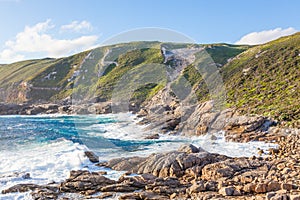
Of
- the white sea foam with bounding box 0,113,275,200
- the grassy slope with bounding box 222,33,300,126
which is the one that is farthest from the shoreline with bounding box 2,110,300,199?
the grassy slope with bounding box 222,33,300,126

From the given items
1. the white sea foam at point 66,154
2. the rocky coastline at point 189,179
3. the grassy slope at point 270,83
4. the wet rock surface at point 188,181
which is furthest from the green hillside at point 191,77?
the wet rock surface at point 188,181

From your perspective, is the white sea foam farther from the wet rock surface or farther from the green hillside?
the green hillside

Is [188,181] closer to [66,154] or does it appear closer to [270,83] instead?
[66,154]

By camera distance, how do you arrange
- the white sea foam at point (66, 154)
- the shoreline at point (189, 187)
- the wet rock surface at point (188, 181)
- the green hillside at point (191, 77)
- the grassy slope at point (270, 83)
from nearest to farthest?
1. the shoreline at point (189, 187)
2. the wet rock surface at point (188, 181)
3. the white sea foam at point (66, 154)
4. the grassy slope at point (270, 83)
5. the green hillside at point (191, 77)

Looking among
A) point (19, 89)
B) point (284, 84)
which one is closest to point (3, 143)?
point (284, 84)

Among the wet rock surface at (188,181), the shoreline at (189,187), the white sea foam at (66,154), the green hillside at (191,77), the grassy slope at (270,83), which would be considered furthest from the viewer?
the green hillside at (191,77)

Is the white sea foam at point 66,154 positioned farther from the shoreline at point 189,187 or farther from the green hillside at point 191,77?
the green hillside at point 191,77

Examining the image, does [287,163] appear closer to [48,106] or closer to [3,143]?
[3,143]

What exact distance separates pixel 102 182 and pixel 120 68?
11695 cm

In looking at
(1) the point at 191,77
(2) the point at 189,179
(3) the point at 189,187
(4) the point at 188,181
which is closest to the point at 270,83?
(1) the point at 191,77

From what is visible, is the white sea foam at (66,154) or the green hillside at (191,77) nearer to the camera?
the white sea foam at (66,154)

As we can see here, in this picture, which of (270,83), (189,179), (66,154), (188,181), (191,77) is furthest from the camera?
(191,77)

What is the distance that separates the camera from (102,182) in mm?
18453

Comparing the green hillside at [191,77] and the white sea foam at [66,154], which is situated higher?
the green hillside at [191,77]
